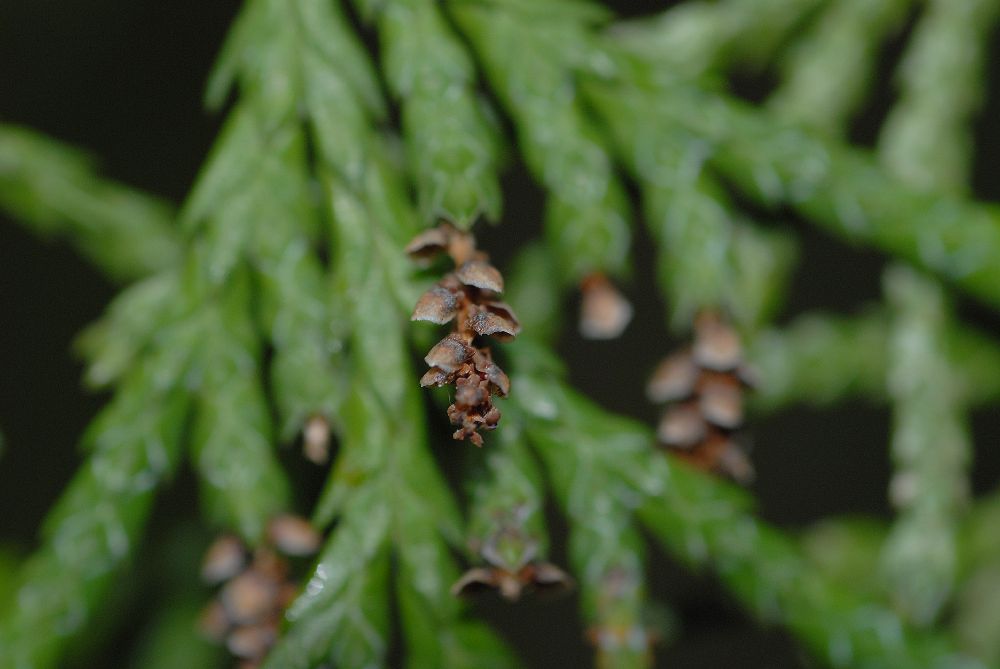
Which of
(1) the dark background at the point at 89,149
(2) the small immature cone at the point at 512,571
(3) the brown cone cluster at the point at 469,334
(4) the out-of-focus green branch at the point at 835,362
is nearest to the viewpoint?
(3) the brown cone cluster at the point at 469,334

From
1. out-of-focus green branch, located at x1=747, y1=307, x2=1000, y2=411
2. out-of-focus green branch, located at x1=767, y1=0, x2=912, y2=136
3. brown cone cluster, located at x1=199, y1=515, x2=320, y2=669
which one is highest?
out-of-focus green branch, located at x1=767, y1=0, x2=912, y2=136

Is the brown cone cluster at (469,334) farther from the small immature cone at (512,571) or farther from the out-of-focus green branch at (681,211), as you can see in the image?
the out-of-focus green branch at (681,211)

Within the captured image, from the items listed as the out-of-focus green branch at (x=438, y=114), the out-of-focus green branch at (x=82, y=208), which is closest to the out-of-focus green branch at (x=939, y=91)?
the out-of-focus green branch at (x=438, y=114)

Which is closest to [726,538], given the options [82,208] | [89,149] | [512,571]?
[512,571]

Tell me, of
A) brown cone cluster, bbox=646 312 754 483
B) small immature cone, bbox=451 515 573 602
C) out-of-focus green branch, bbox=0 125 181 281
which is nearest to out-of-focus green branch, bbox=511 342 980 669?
brown cone cluster, bbox=646 312 754 483

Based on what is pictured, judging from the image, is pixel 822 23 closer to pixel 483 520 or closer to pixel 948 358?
pixel 948 358

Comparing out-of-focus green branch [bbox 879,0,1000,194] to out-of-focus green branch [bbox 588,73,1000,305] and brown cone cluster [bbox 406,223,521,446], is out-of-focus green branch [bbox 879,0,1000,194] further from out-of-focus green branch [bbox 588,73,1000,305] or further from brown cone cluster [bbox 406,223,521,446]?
brown cone cluster [bbox 406,223,521,446]
